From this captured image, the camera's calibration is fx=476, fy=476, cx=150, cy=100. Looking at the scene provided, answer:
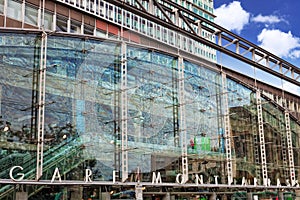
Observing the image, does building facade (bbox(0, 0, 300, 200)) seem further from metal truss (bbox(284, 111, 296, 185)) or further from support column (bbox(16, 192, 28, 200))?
metal truss (bbox(284, 111, 296, 185))

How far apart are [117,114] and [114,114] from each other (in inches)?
5.6

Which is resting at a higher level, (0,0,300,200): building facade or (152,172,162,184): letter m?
(0,0,300,200): building facade

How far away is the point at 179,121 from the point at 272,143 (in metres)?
8.59

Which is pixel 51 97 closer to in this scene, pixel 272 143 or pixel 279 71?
pixel 272 143

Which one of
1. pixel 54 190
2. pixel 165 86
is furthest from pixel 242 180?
pixel 54 190

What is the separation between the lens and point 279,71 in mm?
36281

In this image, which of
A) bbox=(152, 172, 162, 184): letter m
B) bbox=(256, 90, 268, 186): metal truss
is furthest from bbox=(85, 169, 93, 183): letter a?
bbox=(256, 90, 268, 186): metal truss

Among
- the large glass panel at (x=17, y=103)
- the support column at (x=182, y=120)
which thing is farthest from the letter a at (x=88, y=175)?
the support column at (x=182, y=120)

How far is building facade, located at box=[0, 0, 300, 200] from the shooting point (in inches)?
677

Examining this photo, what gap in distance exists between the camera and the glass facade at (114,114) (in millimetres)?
17172

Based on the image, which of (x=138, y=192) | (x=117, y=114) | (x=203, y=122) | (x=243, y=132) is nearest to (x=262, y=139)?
(x=243, y=132)

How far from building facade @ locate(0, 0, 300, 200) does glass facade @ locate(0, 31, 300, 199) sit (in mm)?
43

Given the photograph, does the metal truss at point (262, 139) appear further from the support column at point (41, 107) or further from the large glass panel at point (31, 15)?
the support column at point (41, 107)

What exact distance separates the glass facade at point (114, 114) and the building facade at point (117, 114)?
0.14 ft
